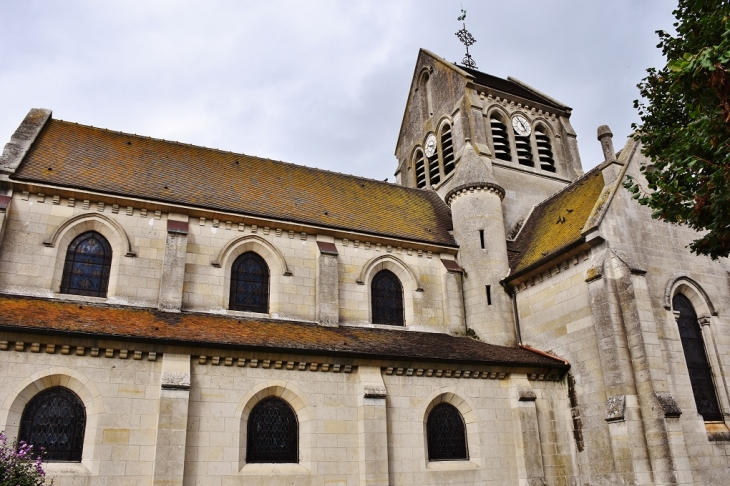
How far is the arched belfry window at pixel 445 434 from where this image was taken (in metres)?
15.6

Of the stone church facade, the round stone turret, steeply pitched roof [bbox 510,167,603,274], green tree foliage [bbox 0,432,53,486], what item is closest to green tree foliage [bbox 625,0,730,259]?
the stone church facade

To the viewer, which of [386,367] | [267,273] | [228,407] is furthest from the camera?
[267,273]

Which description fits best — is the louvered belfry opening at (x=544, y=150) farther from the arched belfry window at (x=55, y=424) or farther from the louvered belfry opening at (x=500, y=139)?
the arched belfry window at (x=55, y=424)

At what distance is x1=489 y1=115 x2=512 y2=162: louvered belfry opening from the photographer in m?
25.4

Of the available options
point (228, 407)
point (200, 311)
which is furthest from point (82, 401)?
point (200, 311)

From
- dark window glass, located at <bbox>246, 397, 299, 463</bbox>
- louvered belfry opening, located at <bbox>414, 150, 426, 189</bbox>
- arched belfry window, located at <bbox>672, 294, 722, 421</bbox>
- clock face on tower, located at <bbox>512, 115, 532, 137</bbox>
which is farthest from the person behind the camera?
louvered belfry opening, located at <bbox>414, 150, 426, 189</bbox>

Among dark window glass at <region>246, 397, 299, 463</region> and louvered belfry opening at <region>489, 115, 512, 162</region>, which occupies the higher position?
louvered belfry opening at <region>489, 115, 512, 162</region>

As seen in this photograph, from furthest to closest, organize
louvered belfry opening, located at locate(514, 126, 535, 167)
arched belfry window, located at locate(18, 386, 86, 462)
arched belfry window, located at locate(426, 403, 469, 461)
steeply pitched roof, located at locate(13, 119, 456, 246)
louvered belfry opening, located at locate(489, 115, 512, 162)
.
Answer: louvered belfry opening, located at locate(514, 126, 535, 167)
louvered belfry opening, located at locate(489, 115, 512, 162)
steeply pitched roof, located at locate(13, 119, 456, 246)
arched belfry window, located at locate(426, 403, 469, 461)
arched belfry window, located at locate(18, 386, 86, 462)

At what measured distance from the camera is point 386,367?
15367 millimetres

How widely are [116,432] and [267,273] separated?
6.80 meters

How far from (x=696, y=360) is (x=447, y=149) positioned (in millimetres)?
13624

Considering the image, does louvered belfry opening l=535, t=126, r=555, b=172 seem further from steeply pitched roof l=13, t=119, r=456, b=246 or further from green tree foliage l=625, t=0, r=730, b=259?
green tree foliage l=625, t=0, r=730, b=259

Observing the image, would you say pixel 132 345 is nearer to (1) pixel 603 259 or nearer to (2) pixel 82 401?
(2) pixel 82 401

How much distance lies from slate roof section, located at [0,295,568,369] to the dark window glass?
4.81 ft
